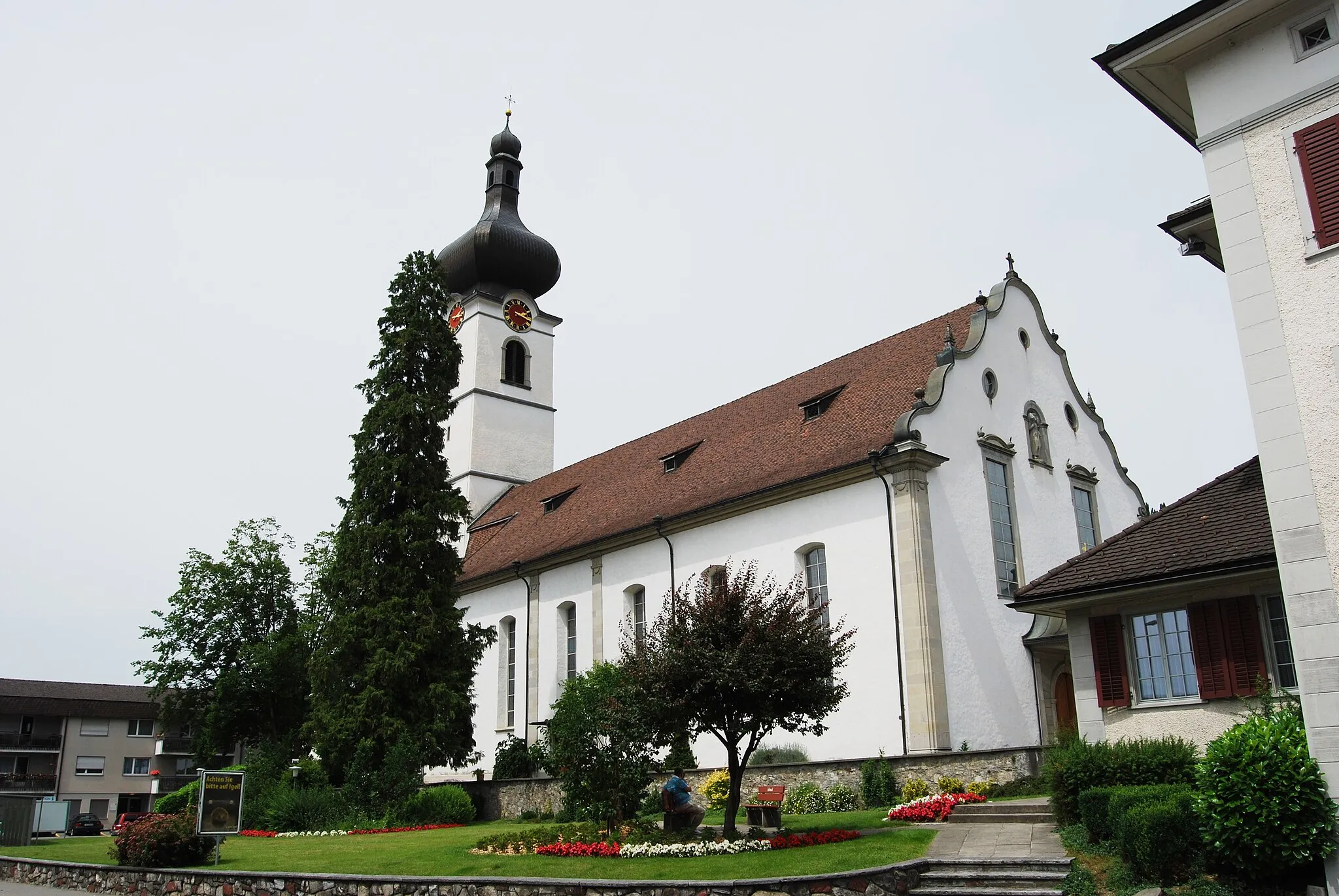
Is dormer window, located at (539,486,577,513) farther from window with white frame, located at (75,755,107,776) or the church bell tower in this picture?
window with white frame, located at (75,755,107,776)

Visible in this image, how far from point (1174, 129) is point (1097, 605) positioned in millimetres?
6952

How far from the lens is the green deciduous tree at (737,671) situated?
52.9 feet

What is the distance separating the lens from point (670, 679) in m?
16.4

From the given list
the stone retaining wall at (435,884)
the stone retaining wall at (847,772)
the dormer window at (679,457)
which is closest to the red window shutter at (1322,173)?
the stone retaining wall at (435,884)

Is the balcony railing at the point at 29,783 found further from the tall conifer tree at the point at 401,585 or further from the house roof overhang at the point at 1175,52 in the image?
the house roof overhang at the point at 1175,52

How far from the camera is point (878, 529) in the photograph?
78.0ft

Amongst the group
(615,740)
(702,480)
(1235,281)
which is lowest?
(615,740)

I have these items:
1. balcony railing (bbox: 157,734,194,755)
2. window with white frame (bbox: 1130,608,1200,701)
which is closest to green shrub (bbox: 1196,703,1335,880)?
window with white frame (bbox: 1130,608,1200,701)

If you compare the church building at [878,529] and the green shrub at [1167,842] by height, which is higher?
the church building at [878,529]

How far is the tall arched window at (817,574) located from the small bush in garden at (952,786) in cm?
608

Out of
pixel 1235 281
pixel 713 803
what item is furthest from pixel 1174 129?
pixel 713 803

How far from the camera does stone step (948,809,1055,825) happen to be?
15.5 meters

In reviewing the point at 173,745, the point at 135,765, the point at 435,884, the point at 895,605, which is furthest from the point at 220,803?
the point at 173,745

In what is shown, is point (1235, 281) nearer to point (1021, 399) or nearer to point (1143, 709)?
point (1143, 709)
